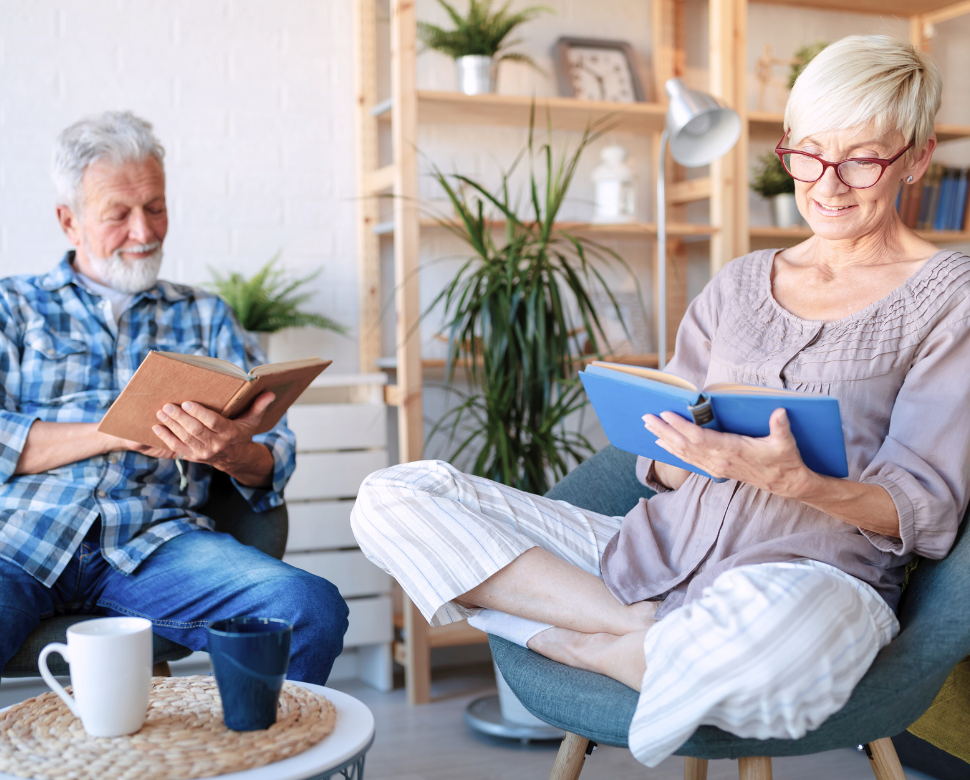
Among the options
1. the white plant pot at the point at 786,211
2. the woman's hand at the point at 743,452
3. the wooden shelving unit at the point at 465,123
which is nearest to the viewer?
the woman's hand at the point at 743,452

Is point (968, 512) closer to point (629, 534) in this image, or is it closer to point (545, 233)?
point (629, 534)

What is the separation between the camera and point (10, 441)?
165 centimetres

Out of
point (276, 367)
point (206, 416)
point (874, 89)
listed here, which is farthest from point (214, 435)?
point (874, 89)

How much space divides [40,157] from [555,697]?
2.03 meters

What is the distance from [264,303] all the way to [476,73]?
2.73 ft

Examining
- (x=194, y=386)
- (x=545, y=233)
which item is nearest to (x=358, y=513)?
(x=194, y=386)

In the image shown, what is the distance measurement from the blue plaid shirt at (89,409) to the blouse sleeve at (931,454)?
41.1 inches

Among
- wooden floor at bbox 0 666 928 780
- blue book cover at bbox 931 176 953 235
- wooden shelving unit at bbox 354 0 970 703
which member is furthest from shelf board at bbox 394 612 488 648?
blue book cover at bbox 931 176 953 235

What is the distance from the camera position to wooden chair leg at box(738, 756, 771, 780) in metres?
1.19

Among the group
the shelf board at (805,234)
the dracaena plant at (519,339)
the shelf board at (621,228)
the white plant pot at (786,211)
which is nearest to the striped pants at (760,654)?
the dracaena plant at (519,339)

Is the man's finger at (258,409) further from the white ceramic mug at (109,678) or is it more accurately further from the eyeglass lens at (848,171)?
the eyeglass lens at (848,171)

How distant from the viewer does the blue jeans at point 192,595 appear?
147 cm

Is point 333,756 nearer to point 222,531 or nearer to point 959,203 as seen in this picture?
point 222,531

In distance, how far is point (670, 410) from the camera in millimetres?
1184
